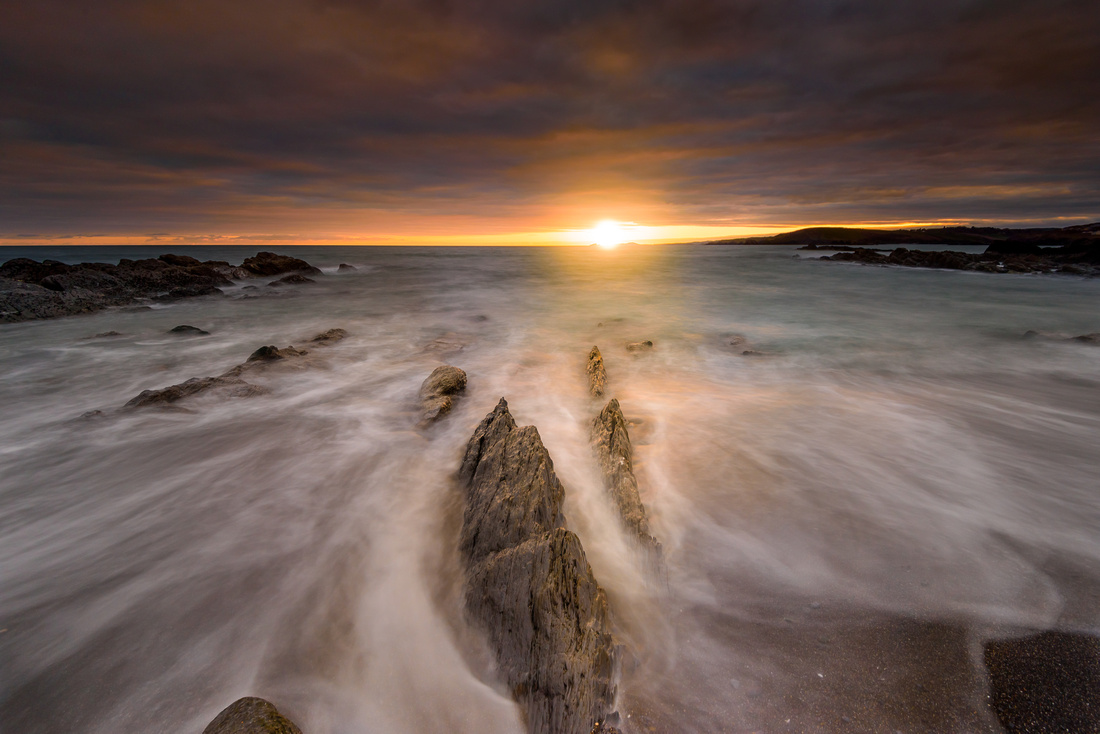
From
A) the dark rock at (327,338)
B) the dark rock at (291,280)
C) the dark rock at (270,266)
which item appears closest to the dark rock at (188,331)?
the dark rock at (327,338)

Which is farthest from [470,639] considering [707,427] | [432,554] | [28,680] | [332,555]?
[707,427]

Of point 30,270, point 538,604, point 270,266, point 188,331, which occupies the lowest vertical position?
point 538,604

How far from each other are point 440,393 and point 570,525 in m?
3.57

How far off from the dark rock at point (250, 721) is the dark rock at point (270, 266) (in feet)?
97.8

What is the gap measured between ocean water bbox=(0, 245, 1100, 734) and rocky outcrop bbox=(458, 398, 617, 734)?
164 mm

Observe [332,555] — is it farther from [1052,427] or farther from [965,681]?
[1052,427]

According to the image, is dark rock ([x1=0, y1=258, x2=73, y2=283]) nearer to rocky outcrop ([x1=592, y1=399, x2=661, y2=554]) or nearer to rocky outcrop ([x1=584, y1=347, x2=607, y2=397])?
rocky outcrop ([x1=584, y1=347, x2=607, y2=397])

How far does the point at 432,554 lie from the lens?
3.52 meters

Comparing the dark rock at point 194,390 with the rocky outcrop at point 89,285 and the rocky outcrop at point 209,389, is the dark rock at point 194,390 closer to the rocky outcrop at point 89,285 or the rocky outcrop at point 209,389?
the rocky outcrop at point 209,389

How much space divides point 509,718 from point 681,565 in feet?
5.64

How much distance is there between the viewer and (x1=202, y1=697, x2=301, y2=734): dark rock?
74.4 inches

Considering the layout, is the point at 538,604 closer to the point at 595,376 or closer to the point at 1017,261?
the point at 595,376

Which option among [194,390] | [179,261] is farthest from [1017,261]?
[179,261]

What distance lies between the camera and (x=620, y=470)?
4316mm
